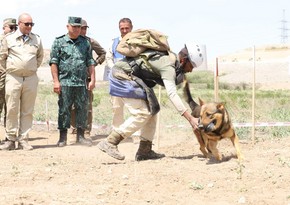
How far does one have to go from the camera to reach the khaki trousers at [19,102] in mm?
9195

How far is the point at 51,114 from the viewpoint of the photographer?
54.9ft

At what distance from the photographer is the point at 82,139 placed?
9.91 meters

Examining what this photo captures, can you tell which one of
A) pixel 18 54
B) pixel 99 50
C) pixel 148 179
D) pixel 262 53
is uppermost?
pixel 18 54

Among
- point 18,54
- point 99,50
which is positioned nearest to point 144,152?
point 18,54

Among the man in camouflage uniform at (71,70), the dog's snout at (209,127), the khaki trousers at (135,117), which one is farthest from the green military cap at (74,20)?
the dog's snout at (209,127)

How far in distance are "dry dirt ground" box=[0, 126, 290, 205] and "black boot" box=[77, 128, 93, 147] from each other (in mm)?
1064

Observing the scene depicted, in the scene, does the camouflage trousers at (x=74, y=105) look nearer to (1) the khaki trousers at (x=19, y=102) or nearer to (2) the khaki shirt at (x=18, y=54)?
(1) the khaki trousers at (x=19, y=102)

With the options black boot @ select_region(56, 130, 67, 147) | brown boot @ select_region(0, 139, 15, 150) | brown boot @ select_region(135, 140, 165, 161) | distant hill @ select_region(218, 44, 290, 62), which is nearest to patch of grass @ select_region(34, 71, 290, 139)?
black boot @ select_region(56, 130, 67, 147)

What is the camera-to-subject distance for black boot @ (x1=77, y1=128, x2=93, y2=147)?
32.3 feet

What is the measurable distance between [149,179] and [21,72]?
12.2ft

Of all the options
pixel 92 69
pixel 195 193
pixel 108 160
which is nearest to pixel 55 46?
pixel 92 69

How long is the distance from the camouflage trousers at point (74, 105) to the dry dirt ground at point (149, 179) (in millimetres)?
1083

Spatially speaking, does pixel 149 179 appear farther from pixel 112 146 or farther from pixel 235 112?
pixel 235 112

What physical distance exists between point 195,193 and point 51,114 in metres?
11.5
